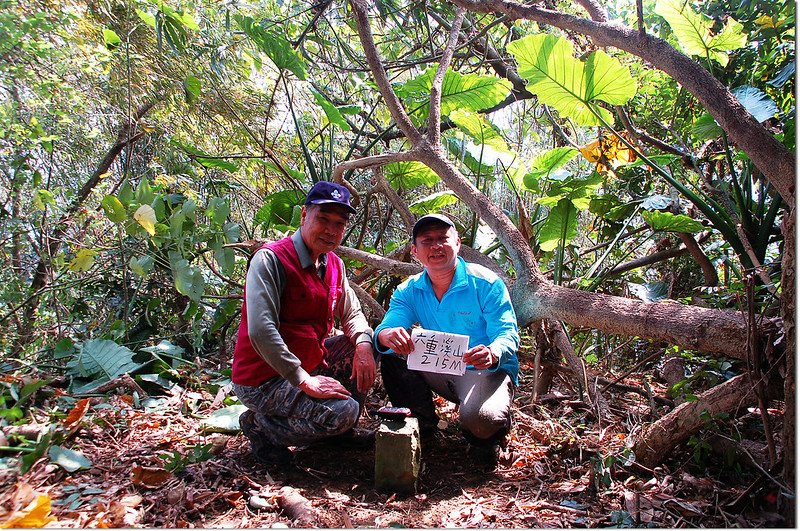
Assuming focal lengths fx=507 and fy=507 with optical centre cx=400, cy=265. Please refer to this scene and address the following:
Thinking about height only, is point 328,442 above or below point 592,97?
below

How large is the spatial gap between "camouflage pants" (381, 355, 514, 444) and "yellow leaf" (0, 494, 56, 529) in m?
1.28

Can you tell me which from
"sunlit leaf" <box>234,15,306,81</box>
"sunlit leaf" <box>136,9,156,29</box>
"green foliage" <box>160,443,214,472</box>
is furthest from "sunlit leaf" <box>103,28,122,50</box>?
"green foliage" <box>160,443,214,472</box>

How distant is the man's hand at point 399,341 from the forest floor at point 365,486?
46 cm

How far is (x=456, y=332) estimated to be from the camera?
2.14 metres

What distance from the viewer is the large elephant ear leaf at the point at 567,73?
2604 mm

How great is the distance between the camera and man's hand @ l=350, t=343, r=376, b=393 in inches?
80.8

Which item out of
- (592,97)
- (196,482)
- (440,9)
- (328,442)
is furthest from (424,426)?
(440,9)

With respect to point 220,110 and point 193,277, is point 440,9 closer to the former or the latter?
point 220,110

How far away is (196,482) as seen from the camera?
1.74 metres

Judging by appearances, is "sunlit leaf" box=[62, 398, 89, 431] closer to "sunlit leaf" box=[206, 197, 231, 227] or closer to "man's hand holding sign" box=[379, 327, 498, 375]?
"sunlit leaf" box=[206, 197, 231, 227]

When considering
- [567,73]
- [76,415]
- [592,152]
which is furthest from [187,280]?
[592,152]

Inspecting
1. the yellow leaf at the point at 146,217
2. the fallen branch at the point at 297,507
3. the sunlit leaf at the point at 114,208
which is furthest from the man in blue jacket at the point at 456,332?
the sunlit leaf at the point at 114,208

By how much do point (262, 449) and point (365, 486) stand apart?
0.43 metres

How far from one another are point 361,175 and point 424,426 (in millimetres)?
2815
